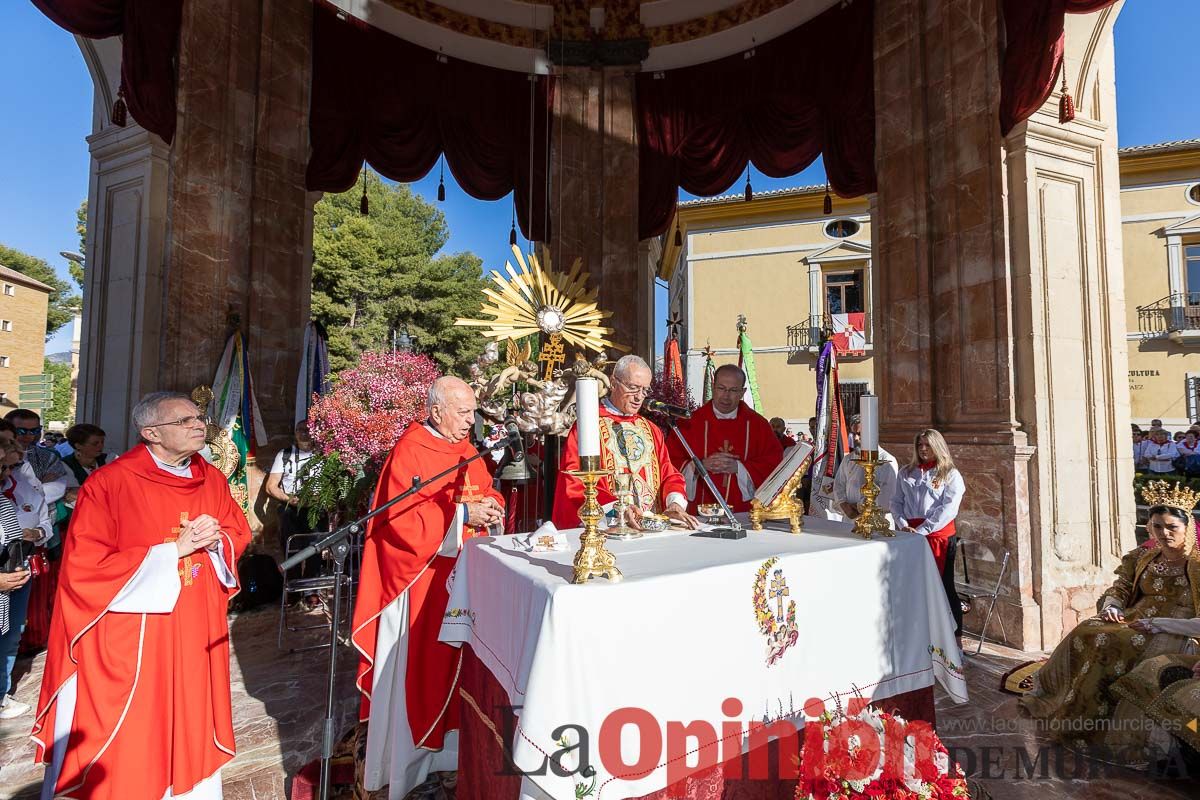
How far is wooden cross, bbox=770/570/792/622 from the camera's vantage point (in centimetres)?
226

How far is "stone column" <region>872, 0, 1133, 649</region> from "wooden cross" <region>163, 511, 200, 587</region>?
5.66 metres

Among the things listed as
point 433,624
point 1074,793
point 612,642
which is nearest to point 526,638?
point 612,642

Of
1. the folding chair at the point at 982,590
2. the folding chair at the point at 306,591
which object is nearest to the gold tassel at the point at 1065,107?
the folding chair at the point at 982,590

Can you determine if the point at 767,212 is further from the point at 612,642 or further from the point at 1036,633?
the point at 612,642

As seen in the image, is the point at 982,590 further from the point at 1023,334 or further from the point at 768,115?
the point at 768,115

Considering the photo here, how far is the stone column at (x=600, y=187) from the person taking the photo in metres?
7.84

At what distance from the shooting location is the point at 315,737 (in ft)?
11.5

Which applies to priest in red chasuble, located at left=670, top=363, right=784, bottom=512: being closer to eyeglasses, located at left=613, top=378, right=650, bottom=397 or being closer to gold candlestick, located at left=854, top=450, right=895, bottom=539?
eyeglasses, located at left=613, top=378, right=650, bottom=397

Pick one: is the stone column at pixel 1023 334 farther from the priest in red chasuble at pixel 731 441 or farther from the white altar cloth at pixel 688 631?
the white altar cloth at pixel 688 631

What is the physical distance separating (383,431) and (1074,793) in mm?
4664

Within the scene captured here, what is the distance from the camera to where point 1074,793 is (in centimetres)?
294

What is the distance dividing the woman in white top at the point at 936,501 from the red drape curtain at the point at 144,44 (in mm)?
7488

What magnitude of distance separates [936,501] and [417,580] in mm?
4038

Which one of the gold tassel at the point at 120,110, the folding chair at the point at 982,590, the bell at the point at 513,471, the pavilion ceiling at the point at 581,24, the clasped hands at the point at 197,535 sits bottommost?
the folding chair at the point at 982,590
